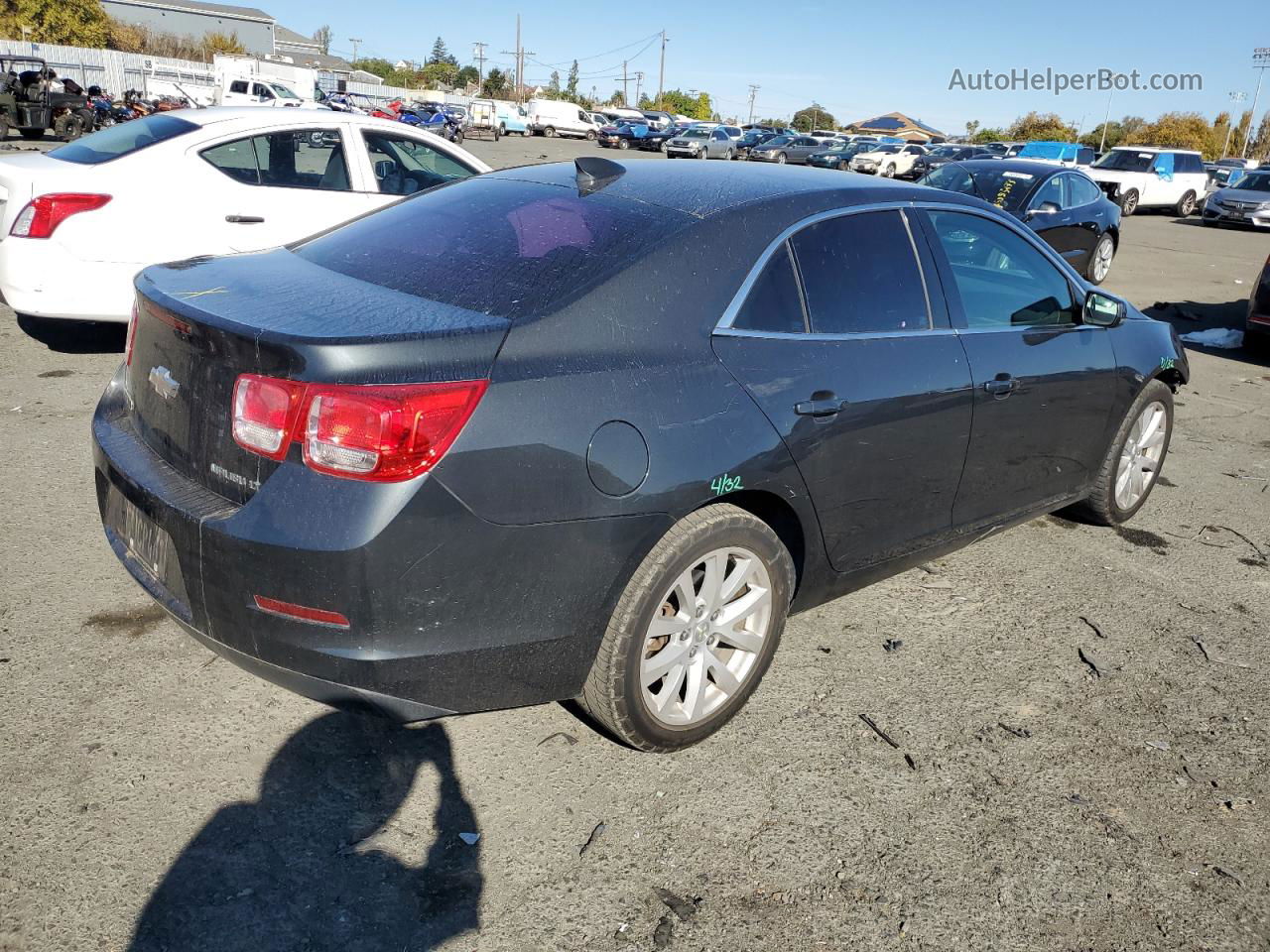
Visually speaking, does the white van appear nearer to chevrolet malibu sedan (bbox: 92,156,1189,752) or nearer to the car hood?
the car hood

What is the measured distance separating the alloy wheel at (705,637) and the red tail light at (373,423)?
81 cm

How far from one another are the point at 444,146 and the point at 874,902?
6.73 m

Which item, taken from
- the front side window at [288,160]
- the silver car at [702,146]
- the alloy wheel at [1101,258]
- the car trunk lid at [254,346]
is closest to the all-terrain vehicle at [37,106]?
the front side window at [288,160]

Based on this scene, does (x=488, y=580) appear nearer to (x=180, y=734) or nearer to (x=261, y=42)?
(x=180, y=734)

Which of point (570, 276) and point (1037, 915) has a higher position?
point (570, 276)

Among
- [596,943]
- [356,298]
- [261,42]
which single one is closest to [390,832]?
[596,943]

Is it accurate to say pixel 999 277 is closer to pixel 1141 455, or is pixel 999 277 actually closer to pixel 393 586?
pixel 1141 455

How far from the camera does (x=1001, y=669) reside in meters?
3.77

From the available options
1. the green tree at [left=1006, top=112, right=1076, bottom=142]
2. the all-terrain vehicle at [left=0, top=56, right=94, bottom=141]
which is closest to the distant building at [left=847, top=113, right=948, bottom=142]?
the green tree at [left=1006, top=112, right=1076, bottom=142]

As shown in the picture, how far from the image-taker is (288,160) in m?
7.05

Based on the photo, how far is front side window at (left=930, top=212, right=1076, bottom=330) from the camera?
3.93 m

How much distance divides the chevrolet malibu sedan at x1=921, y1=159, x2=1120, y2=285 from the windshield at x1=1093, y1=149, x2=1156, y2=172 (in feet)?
58.6

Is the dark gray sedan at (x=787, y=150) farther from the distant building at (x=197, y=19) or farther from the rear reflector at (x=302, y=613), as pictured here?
the distant building at (x=197, y=19)

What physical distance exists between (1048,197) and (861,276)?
1071 centimetres
